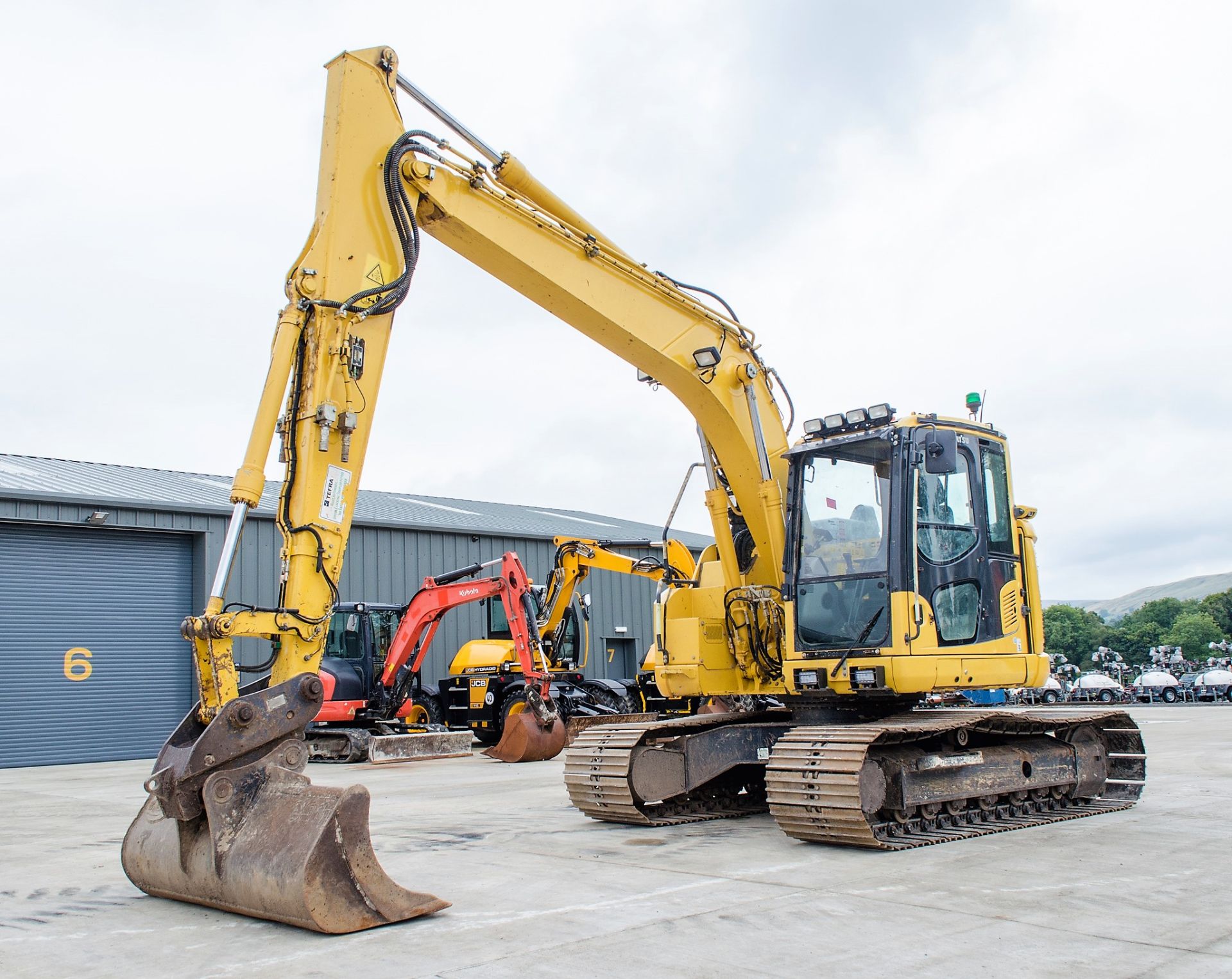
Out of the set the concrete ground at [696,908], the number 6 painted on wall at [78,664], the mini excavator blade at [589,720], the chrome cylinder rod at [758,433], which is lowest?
the concrete ground at [696,908]

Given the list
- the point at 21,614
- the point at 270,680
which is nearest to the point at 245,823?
the point at 270,680

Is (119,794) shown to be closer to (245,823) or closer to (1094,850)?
(245,823)

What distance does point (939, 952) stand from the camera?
473 centimetres

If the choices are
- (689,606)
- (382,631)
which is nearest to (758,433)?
(689,606)

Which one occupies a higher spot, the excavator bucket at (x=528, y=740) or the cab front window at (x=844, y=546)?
the cab front window at (x=844, y=546)

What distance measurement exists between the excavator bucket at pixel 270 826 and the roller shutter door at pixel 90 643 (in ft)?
48.9

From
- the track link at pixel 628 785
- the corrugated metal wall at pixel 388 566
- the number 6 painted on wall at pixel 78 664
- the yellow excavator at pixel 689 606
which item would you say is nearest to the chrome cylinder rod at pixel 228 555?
the yellow excavator at pixel 689 606

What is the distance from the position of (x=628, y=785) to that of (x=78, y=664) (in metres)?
14.5

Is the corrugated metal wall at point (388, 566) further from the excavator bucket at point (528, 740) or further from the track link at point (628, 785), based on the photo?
the track link at point (628, 785)

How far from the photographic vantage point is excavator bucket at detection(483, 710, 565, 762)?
51.3 ft

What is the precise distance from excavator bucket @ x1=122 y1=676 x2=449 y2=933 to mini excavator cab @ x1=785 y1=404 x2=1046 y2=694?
12.5ft

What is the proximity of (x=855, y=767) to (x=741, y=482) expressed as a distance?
2.88 meters

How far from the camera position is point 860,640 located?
26.7 feet

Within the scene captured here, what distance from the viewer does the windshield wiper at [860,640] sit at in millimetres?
8070
